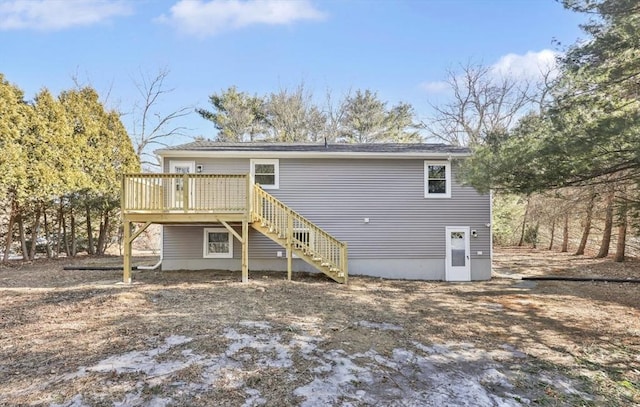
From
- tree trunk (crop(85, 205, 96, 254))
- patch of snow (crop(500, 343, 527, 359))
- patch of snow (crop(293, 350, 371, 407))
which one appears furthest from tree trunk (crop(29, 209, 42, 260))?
patch of snow (crop(500, 343, 527, 359))

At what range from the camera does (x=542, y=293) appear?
9.64m

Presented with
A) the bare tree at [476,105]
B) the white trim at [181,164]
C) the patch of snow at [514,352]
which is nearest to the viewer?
the patch of snow at [514,352]

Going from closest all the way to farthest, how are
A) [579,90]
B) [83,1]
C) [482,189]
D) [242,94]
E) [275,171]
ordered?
1. [579,90]
2. [482,189]
3. [275,171]
4. [83,1]
5. [242,94]

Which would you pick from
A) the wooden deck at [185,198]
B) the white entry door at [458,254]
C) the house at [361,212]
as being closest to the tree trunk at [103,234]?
the house at [361,212]

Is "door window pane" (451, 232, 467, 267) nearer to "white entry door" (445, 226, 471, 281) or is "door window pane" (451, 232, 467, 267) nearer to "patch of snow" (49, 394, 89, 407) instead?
"white entry door" (445, 226, 471, 281)

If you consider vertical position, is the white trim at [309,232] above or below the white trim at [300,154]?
below

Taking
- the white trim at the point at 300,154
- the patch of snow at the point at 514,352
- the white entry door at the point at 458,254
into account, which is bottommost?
the patch of snow at the point at 514,352

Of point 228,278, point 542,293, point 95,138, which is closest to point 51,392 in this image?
point 228,278

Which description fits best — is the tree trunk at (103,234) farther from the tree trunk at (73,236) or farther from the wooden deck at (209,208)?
the wooden deck at (209,208)

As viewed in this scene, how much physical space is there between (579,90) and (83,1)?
49.7 feet

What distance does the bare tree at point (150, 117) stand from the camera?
2339 centimetres

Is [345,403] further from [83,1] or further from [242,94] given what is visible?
[242,94]

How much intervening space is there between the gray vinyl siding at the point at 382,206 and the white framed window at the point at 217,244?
255 cm

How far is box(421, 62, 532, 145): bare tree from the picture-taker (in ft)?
78.7
